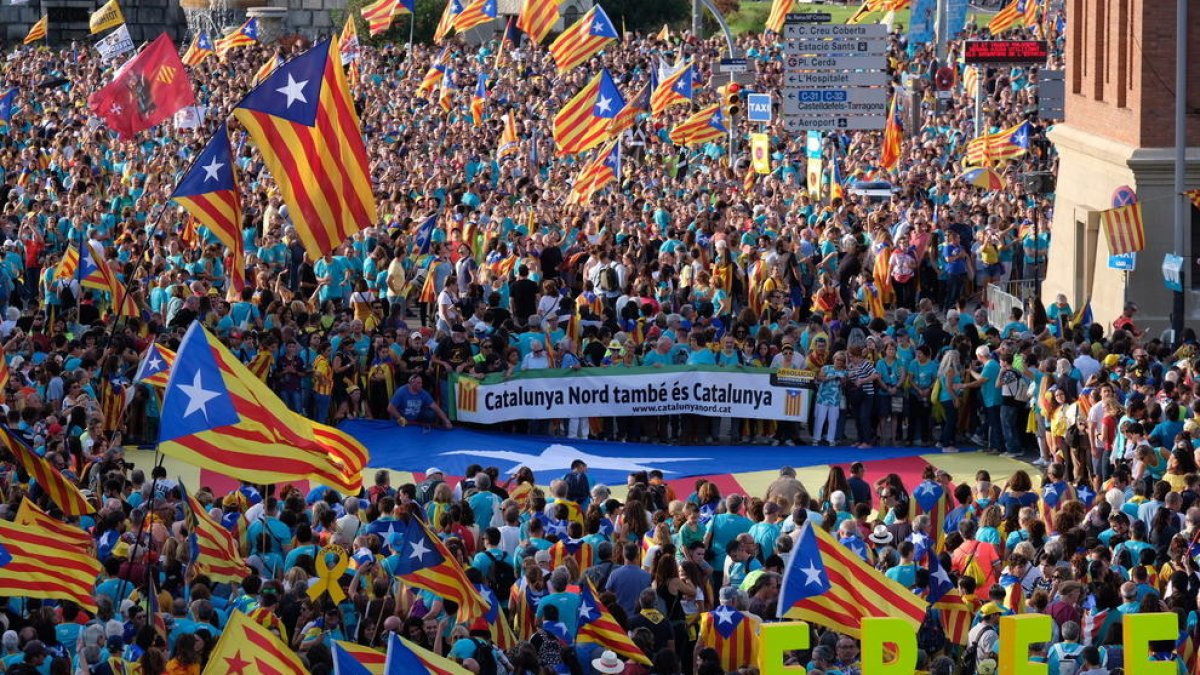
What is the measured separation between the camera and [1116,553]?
16734 millimetres

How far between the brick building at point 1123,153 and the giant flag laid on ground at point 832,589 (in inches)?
517

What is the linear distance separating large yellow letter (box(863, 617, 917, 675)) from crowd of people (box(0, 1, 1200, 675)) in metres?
0.34

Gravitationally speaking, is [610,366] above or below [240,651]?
above

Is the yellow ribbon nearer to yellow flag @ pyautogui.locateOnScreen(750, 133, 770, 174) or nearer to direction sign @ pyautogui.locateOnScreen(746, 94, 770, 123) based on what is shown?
yellow flag @ pyautogui.locateOnScreen(750, 133, 770, 174)

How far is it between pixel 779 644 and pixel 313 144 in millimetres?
5718

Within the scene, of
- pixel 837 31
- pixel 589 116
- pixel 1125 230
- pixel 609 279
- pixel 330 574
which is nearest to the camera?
pixel 330 574

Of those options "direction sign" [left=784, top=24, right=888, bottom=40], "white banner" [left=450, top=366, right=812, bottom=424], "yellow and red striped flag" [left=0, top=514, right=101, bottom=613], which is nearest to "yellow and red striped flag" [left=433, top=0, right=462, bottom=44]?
"direction sign" [left=784, top=24, right=888, bottom=40]

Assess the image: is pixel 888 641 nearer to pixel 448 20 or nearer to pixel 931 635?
pixel 931 635

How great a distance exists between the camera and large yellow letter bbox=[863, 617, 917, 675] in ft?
45.2

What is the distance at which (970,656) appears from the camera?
15.5 m

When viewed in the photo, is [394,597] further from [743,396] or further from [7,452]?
[743,396]

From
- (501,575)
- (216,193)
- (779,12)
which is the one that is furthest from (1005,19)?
(501,575)

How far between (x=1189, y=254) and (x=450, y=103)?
2303cm

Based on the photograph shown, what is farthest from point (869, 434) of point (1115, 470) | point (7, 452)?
point (7, 452)
